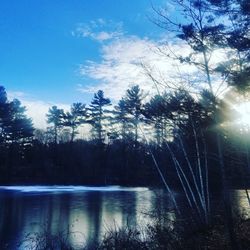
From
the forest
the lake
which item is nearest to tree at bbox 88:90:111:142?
the forest

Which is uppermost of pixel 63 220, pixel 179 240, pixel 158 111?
pixel 158 111

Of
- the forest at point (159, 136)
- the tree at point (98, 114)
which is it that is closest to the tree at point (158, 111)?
the forest at point (159, 136)

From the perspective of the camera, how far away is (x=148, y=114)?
13.1 metres

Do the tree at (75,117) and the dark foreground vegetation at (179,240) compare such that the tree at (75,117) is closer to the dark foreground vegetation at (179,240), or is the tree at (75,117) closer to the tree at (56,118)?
the tree at (56,118)

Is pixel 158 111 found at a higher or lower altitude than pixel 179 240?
higher

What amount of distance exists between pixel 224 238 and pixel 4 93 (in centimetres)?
5054

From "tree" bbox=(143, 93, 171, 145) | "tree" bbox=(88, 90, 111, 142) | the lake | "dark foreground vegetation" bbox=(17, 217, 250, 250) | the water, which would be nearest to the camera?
"dark foreground vegetation" bbox=(17, 217, 250, 250)

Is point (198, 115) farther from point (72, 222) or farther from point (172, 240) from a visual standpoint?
point (72, 222)

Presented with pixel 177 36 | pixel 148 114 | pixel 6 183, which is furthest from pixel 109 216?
pixel 6 183

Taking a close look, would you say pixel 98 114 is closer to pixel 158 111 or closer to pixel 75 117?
pixel 75 117

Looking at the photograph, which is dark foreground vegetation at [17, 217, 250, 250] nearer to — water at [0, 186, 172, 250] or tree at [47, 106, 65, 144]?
water at [0, 186, 172, 250]

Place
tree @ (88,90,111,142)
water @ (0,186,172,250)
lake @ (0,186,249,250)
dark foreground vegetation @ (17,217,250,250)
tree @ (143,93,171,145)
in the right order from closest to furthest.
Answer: dark foreground vegetation @ (17,217,250,250) < tree @ (143,93,171,145) < lake @ (0,186,249,250) < water @ (0,186,172,250) < tree @ (88,90,111,142)

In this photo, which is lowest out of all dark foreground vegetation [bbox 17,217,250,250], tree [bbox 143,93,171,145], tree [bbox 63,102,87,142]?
dark foreground vegetation [bbox 17,217,250,250]

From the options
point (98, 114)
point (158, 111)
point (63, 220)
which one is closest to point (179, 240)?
point (158, 111)
